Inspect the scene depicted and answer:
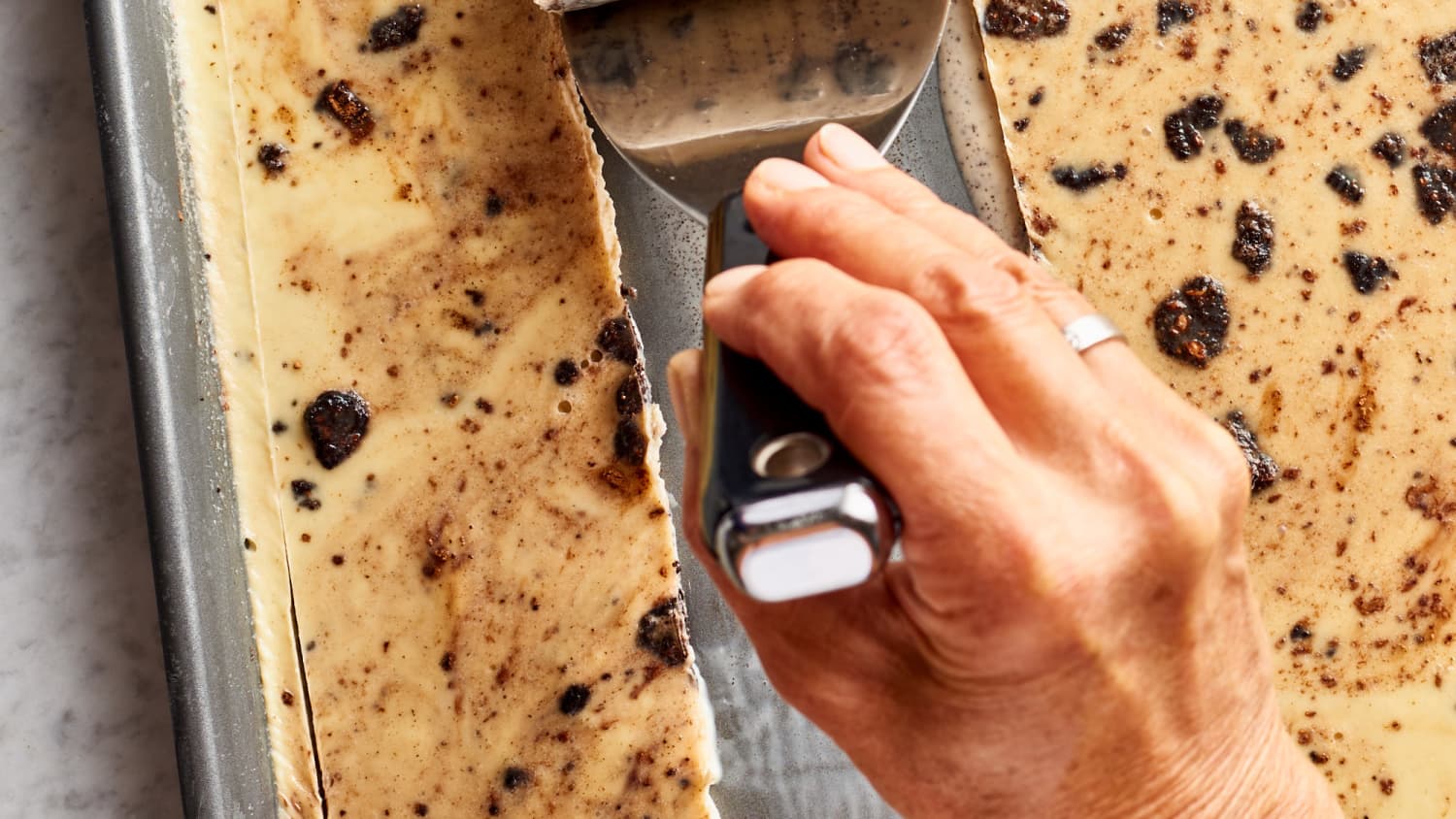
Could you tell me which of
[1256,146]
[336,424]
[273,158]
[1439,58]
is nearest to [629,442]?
[336,424]

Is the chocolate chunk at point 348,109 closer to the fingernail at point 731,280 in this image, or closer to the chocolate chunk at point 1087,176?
the fingernail at point 731,280

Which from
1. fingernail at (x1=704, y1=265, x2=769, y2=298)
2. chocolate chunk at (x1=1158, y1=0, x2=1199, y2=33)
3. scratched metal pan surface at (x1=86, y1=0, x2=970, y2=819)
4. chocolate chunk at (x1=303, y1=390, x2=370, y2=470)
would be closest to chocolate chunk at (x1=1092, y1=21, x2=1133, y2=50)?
chocolate chunk at (x1=1158, y1=0, x2=1199, y2=33)

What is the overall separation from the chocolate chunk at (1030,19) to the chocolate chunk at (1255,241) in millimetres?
347

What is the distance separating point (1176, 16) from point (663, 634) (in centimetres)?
105

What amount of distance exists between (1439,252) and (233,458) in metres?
1.57

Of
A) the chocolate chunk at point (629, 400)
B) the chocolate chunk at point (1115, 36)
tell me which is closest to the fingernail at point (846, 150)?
the chocolate chunk at point (629, 400)

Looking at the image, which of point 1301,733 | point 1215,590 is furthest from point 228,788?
point 1301,733

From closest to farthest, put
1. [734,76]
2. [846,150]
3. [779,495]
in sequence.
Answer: [779,495]
[846,150]
[734,76]

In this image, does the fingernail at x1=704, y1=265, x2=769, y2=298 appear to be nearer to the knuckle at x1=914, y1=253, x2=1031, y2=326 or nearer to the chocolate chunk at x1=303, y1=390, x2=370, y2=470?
the knuckle at x1=914, y1=253, x2=1031, y2=326

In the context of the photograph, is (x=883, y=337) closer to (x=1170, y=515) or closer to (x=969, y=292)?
(x=969, y=292)

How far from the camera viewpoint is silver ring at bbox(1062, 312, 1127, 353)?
3.01 feet

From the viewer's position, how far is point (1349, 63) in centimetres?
155

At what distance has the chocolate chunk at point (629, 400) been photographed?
4.96 ft

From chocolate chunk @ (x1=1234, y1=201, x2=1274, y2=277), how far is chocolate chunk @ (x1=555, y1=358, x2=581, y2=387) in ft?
2.83
